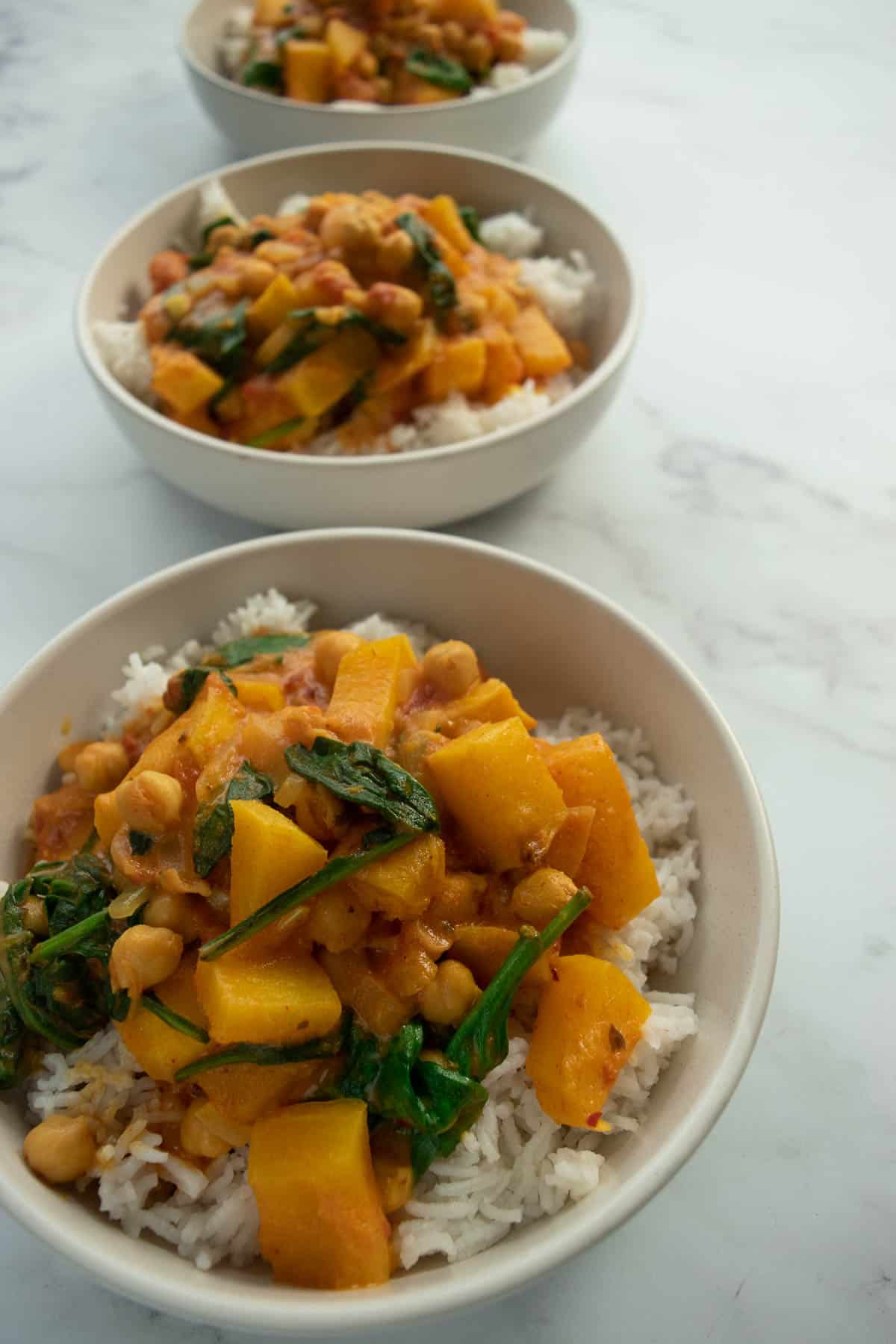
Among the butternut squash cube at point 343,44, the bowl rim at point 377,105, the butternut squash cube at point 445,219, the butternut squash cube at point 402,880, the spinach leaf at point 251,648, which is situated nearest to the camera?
the butternut squash cube at point 402,880

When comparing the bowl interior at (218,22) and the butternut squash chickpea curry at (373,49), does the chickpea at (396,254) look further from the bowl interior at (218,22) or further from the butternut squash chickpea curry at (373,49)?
the bowl interior at (218,22)

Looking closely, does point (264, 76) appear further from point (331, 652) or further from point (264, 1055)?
point (264, 1055)

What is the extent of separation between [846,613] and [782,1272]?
5.72 ft

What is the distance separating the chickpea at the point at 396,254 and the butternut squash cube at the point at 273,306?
10.6 inches

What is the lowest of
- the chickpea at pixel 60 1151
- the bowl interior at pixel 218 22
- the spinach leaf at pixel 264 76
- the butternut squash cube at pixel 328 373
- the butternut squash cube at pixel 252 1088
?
the chickpea at pixel 60 1151

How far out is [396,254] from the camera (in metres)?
3.18

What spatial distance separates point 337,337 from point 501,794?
5.27ft

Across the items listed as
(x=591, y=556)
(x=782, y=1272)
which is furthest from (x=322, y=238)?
(x=782, y=1272)

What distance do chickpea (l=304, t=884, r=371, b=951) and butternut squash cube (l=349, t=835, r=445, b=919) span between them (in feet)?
0.05

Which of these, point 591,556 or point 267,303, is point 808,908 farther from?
point 267,303

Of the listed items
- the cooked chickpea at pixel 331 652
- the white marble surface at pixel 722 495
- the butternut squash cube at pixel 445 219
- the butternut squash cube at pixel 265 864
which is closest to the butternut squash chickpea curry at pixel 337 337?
the butternut squash cube at pixel 445 219

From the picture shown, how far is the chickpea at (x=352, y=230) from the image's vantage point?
3158 mm

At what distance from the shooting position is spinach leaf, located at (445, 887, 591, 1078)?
6.14 feet

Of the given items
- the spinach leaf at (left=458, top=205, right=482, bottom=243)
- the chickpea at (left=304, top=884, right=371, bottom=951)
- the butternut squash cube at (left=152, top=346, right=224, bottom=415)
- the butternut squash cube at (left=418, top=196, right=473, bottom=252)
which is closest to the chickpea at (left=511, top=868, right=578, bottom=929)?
the chickpea at (left=304, top=884, right=371, bottom=951)
